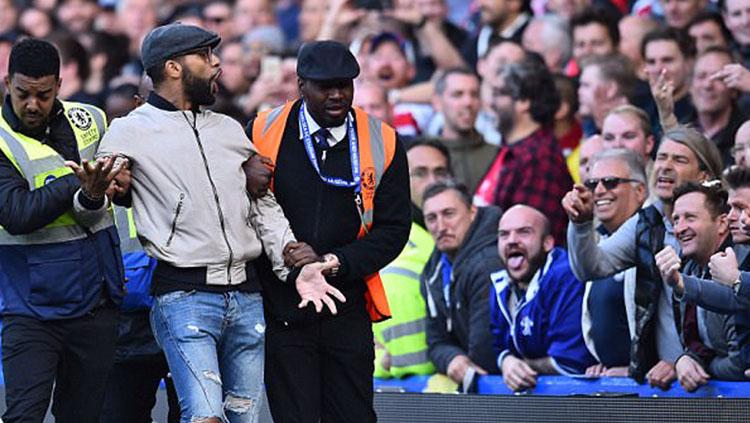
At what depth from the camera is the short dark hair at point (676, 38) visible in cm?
1147

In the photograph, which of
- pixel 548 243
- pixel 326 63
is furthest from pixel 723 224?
pixel 326 63

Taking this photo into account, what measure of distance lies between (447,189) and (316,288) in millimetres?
3638

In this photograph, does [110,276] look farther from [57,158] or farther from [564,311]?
[564,311]

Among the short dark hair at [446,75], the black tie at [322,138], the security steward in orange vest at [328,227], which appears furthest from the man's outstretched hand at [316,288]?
the short dark hair at [446,75]

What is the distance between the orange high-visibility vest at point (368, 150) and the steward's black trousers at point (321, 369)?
0.40ft

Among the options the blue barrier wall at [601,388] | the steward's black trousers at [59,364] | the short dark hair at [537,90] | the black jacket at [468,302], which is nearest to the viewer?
A: the steward's black trousers at [59,364]

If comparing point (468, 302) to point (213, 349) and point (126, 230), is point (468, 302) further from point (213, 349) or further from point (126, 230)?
point (213, 349)

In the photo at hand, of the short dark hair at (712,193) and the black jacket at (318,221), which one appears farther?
the short dark hair at (712,193)

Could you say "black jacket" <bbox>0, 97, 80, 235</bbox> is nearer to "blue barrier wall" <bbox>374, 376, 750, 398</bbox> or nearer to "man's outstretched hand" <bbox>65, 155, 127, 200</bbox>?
"man's outstretched hand" <bbox>65, 155, 127, 200</bbox>

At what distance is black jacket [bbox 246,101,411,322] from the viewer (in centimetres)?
775

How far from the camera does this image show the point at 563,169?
36.8 ft

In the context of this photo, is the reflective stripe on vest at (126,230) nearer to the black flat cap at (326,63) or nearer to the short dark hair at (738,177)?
the black flat cap at (326,63)

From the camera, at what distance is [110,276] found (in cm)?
777


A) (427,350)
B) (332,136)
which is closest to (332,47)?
(332,136)
